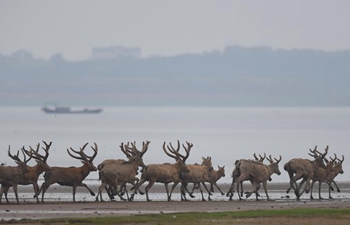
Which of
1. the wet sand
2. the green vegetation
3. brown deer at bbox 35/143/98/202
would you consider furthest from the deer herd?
the green vegetation

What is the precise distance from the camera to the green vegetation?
29.6 meters

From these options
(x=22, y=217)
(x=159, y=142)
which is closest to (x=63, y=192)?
(x=22, y=217)

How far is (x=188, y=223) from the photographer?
29406 mm

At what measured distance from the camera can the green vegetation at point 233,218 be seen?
29609 millimetres

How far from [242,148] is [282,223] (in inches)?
2326

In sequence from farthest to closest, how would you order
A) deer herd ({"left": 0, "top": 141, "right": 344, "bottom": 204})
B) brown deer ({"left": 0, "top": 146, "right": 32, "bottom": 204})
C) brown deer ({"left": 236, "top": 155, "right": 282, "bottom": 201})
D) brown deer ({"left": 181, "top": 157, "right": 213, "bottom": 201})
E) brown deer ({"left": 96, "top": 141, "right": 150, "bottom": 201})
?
brown deer ({"left": 181, "top": 157, "right": 213, "bottom": 201})
brown deer ({"left": 236, "top": 155, "right": 282, "bottom": 201})
brown deer ({"left": 96, "top": 141, "right": 150, "bottom": 201})
deer herd ({"left": 0, "top": 141, "right": 344, "bottom": 204})
brown deer ({"left": 0, "top": 146, "right": 32, "bottom": 204})

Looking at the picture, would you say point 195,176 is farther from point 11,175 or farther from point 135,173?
point 11,175

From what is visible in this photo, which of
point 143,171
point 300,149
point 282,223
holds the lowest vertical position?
point 282,223

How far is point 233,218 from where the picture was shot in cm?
3061

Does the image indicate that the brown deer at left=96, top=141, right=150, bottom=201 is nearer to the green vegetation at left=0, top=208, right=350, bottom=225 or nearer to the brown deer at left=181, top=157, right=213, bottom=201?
the brown deer at left=181, top=157, right=213, bottom=201

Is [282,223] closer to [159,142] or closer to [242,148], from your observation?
[242,148]

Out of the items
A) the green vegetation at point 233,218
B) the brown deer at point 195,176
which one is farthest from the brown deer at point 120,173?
the green vegetation at point 233,218

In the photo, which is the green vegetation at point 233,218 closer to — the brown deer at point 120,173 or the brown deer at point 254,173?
the brown deer at point 254,173

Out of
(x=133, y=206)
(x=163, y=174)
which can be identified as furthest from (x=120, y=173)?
(x=133, y=206)
